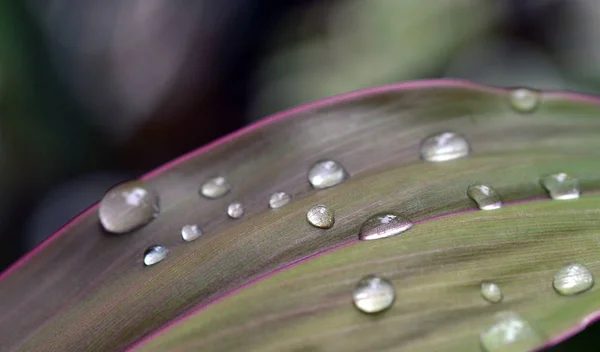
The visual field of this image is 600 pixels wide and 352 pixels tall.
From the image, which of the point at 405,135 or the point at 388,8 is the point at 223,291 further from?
the point at 388,8

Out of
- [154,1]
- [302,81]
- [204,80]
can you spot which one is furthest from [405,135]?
[154,1]

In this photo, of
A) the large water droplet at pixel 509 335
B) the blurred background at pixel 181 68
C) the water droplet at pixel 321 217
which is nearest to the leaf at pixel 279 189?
the water droplet at pixel 321 217

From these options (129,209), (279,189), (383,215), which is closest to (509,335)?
(383,215)

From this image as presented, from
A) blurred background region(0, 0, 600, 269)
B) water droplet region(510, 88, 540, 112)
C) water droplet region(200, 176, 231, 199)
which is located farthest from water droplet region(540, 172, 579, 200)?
blurred background region(0, 0, 600, 269)

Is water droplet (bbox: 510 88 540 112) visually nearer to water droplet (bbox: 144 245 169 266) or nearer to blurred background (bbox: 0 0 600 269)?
water droplet (bbox: 144 245 169 266)

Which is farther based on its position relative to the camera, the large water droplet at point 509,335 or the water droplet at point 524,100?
the water droplet at point 524,100

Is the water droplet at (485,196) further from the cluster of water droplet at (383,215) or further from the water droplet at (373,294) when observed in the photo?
the water droplet at (373,294)
